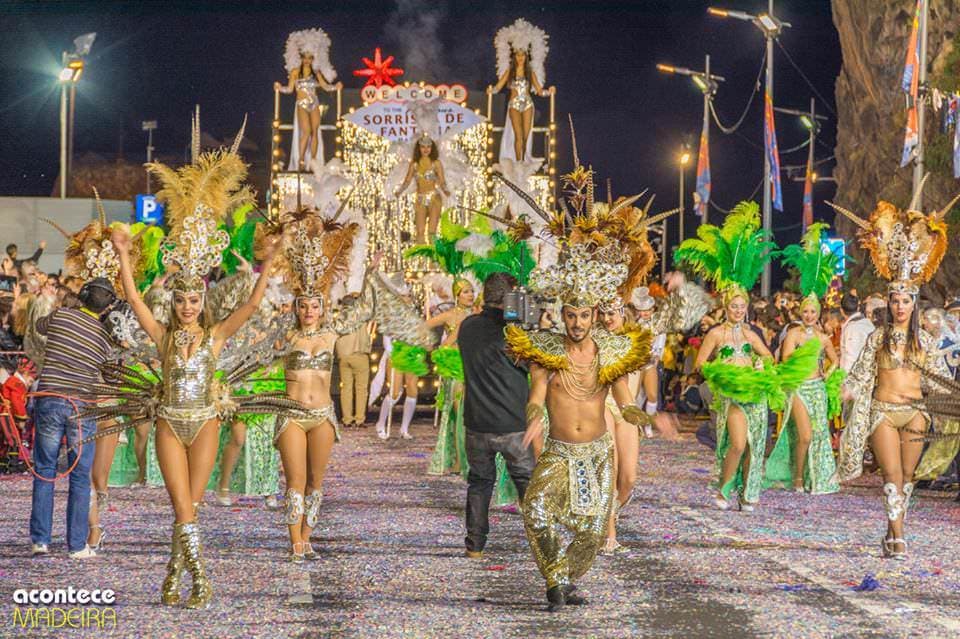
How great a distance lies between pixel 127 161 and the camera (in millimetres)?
61562

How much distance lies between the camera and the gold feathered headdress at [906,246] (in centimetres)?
1040

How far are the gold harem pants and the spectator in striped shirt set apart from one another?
3095 mm

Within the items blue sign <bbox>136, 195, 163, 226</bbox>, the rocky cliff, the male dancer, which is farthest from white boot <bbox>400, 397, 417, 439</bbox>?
the rocky cliff

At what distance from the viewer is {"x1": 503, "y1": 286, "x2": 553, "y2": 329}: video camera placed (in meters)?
10.1

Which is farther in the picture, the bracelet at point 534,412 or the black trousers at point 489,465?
the black trousers at point 489,465

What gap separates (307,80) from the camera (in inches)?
1019

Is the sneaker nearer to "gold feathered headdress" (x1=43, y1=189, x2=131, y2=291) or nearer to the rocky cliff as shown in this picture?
"gold feathered headdress" (x1=43, y1=189, x2=131, y2=291)

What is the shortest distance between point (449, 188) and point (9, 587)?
16.8 m

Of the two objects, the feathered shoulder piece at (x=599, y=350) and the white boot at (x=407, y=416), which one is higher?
the feathered shoulder piece at (x=599, y=350)

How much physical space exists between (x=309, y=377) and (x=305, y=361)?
11 cm

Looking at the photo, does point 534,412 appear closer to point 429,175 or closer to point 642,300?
point 642,300

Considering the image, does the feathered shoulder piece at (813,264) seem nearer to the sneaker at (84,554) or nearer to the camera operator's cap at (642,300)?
the camera operator's cap at (642,300)

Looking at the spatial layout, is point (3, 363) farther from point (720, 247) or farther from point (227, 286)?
point (720, 247)

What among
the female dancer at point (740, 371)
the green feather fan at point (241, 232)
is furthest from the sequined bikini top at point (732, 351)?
the green feather fan at point (241, 232)
